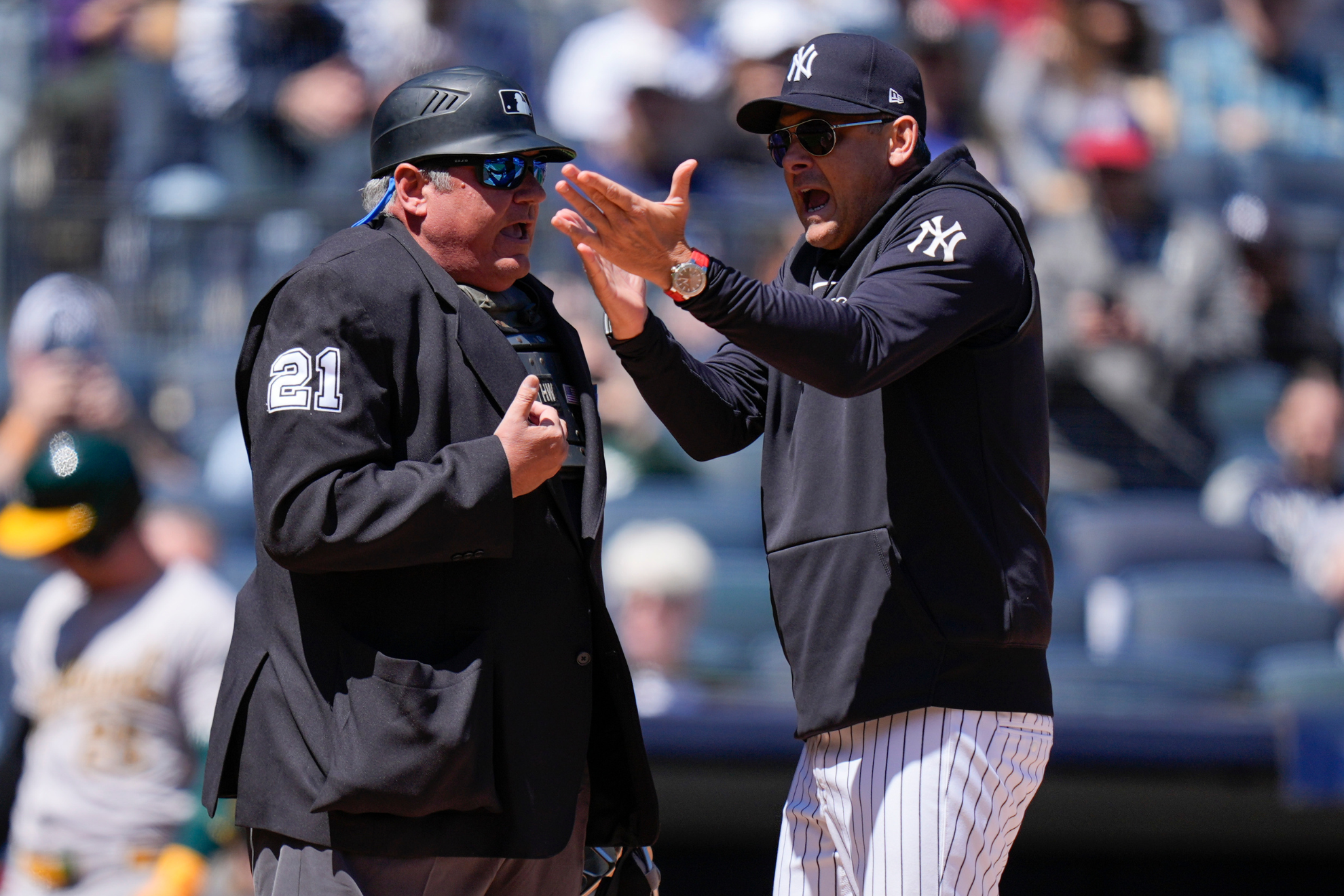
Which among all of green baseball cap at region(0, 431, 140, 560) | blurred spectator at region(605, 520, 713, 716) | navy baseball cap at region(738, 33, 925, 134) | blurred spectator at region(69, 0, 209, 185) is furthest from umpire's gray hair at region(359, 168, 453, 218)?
blurred spectator at region(69, 0, 209, 185)

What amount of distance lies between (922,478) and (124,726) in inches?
90.9

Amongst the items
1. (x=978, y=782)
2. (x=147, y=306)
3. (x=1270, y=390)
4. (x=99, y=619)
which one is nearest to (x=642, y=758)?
(x=978, y=782)

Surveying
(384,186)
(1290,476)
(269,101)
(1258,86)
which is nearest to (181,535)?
(269,101)

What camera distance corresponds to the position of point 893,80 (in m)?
2.52

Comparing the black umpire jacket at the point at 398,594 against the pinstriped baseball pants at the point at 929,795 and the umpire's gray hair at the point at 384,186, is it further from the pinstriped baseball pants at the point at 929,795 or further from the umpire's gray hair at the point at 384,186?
the pinstriped baseball pants at the point at 929,795

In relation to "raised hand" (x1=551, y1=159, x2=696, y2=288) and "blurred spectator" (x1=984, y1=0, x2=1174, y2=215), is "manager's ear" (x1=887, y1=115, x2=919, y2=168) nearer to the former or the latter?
"raised hand" (x1=551, y1=159, x2=696, y2=288)

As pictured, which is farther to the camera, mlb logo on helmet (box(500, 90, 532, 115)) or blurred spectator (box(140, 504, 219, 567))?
blurred spectator (box(140, 504, 219, 567))

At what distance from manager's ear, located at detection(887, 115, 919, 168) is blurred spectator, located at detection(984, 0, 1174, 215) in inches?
174

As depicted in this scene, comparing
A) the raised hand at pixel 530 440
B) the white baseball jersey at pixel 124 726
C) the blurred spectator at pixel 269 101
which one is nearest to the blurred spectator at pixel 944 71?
the blurred spectator at pixel 269 101

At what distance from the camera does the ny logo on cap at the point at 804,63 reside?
2.53 meters

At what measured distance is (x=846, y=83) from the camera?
2488 mm

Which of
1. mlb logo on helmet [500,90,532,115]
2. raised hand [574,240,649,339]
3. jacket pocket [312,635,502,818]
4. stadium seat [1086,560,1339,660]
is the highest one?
mlb logo on helmet [500,90,532,115]

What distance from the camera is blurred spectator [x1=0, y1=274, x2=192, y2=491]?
5535 mm

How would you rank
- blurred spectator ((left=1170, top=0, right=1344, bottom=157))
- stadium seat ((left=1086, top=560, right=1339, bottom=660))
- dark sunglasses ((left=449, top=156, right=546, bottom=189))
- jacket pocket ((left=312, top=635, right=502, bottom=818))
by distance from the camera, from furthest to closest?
blurred spectator ((left=1170, top=0, right=1344, bottom=157))
stadium seat ((left=1086, top=560, right=1339, bottom=660))
dark sunglasses ((left=449, top=156, right=546, bottom=189))
jacket pocket ((left=312, top=635, right=502, bottom=818))
